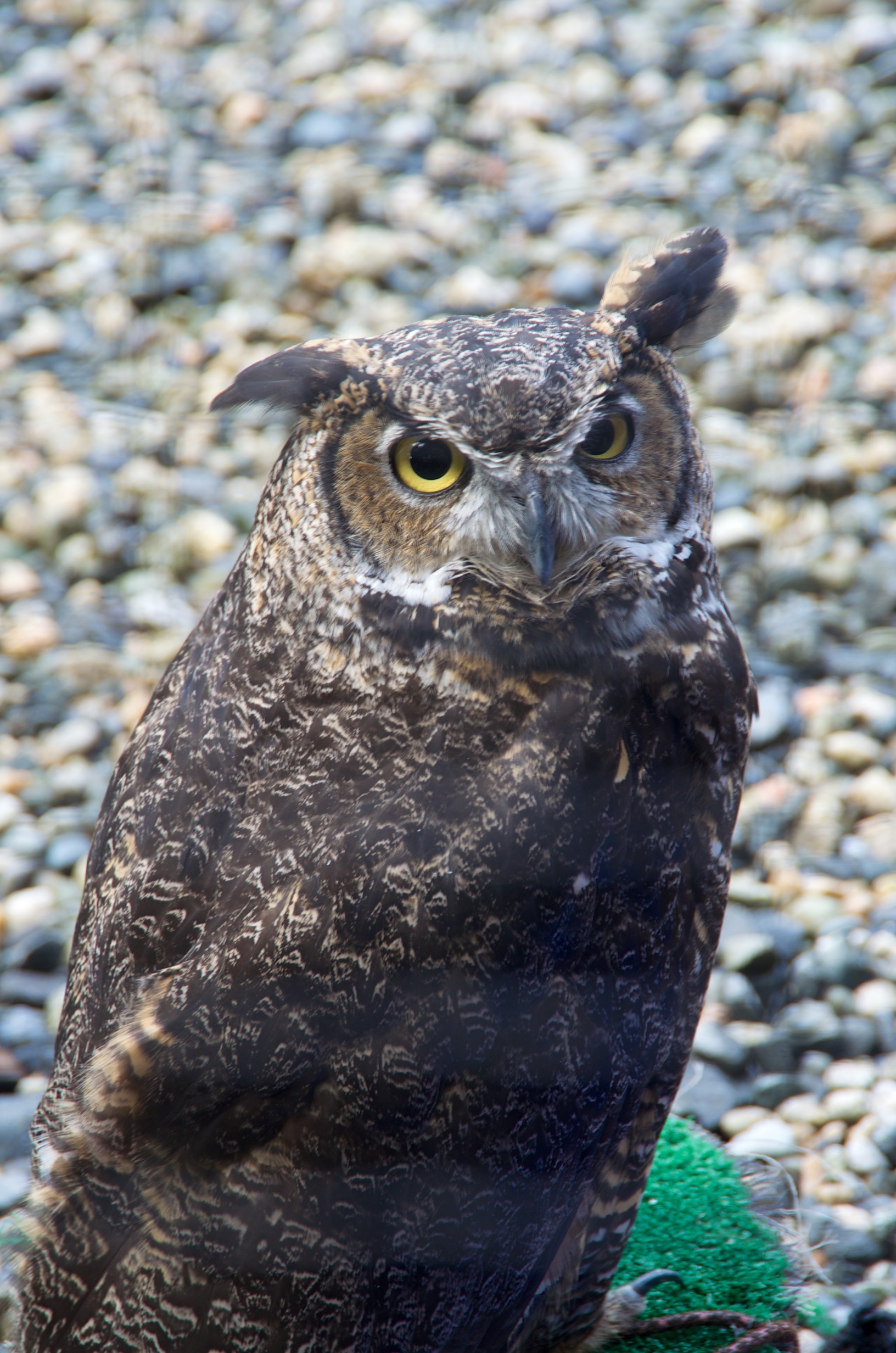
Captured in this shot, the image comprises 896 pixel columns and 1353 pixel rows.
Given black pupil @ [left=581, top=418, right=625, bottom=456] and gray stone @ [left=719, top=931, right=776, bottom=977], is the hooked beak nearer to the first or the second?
black pupil @ [left=581, top=418, right=625, bottom=456]

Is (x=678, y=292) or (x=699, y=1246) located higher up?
(x=678, y=292)

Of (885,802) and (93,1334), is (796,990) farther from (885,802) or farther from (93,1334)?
(93,1334)

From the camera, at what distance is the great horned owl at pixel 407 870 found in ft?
3.17

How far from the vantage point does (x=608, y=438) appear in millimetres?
1008

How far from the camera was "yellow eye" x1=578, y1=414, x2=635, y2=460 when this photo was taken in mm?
992

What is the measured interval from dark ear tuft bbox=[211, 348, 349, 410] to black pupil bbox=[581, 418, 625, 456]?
20 centimetres

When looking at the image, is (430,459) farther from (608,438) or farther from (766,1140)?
(766,1140)

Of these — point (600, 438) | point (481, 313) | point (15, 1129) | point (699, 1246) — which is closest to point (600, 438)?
point (600, 438)

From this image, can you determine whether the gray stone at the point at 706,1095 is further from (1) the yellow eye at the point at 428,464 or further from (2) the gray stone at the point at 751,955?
(1) the yellow eye at the point at 428,464

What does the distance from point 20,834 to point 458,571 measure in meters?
1.34

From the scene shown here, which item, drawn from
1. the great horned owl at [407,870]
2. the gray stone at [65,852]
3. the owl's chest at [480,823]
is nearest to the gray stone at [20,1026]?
the gray stone at [65,852]

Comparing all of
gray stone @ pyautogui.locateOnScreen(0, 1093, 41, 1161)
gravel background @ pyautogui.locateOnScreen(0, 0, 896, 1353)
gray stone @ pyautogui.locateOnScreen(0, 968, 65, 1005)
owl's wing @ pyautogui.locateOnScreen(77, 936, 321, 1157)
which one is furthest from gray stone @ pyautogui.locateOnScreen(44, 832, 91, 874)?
owl's wing @ pyautogui.locateOnScreen(77, 936, 321, 1157)

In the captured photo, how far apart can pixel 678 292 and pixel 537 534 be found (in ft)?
0.98

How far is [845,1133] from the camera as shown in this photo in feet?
5.42
